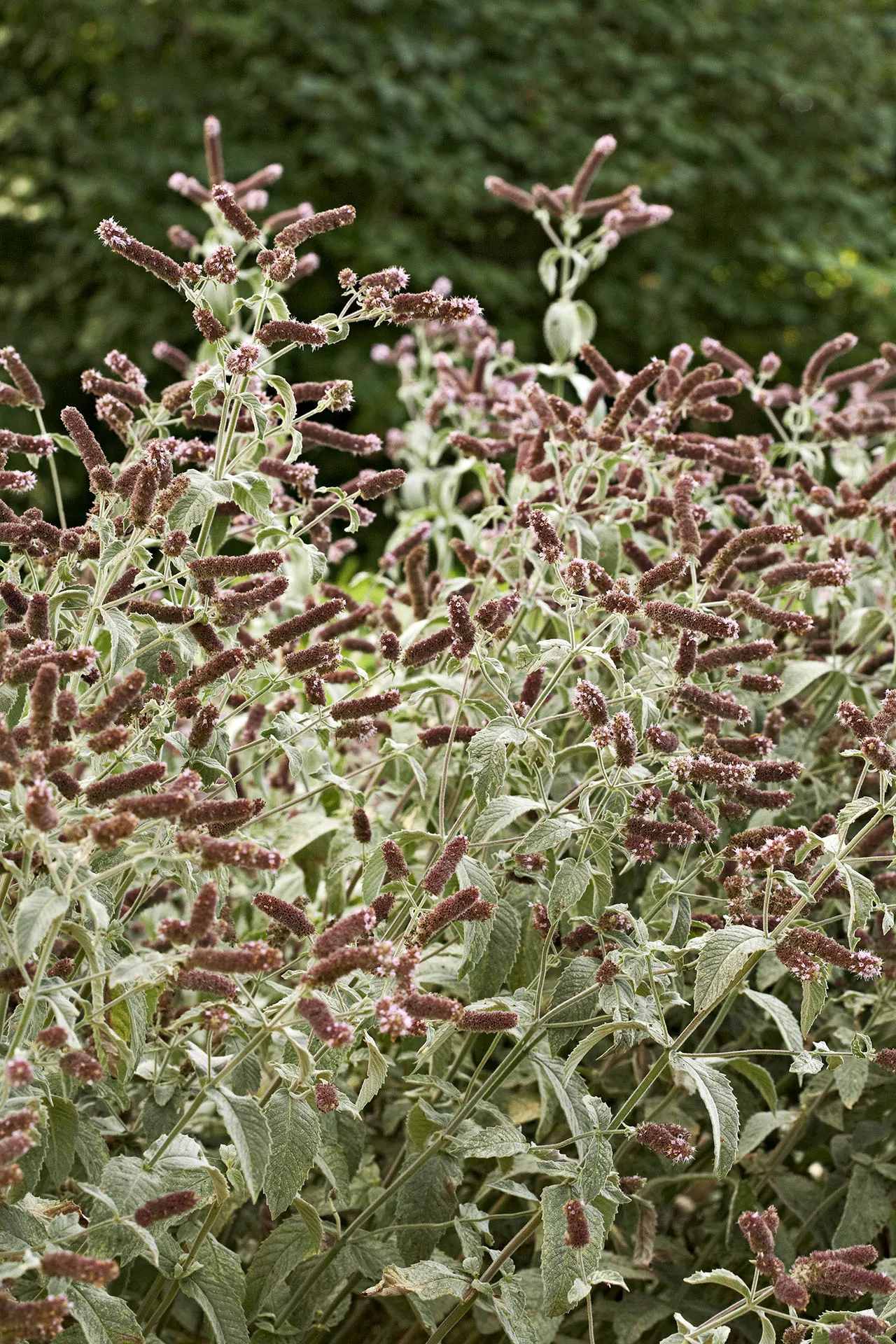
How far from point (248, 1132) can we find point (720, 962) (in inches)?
29.3

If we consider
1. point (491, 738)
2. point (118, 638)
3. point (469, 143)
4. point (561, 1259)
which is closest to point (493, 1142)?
point (561, 1259)

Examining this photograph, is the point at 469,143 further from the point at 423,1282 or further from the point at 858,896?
the point at 423,1282

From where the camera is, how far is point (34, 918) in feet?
5.77

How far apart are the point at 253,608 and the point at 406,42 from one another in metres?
8.32

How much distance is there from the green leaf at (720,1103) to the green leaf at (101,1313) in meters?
0.87

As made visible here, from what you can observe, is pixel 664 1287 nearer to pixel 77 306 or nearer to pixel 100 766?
pixel 100 766

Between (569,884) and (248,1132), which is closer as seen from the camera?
(248,1132)

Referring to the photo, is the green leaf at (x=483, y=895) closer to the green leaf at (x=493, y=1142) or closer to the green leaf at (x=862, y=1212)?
the green leaf at (x=493, y=1142)

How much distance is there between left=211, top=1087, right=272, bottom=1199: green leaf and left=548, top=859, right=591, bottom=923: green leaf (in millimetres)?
587

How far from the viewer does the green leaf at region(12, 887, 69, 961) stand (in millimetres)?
1736

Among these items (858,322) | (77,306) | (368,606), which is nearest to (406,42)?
(77,306)

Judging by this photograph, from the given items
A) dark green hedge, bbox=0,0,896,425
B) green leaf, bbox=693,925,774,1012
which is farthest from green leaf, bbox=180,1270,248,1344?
dark green hedge, bbox=0,0,896,425

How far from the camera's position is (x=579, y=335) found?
4.26 meters

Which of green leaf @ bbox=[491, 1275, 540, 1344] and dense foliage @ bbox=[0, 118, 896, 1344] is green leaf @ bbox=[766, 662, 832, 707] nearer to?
dense foliage @ bbox=[0, 118, 896, 1344]
